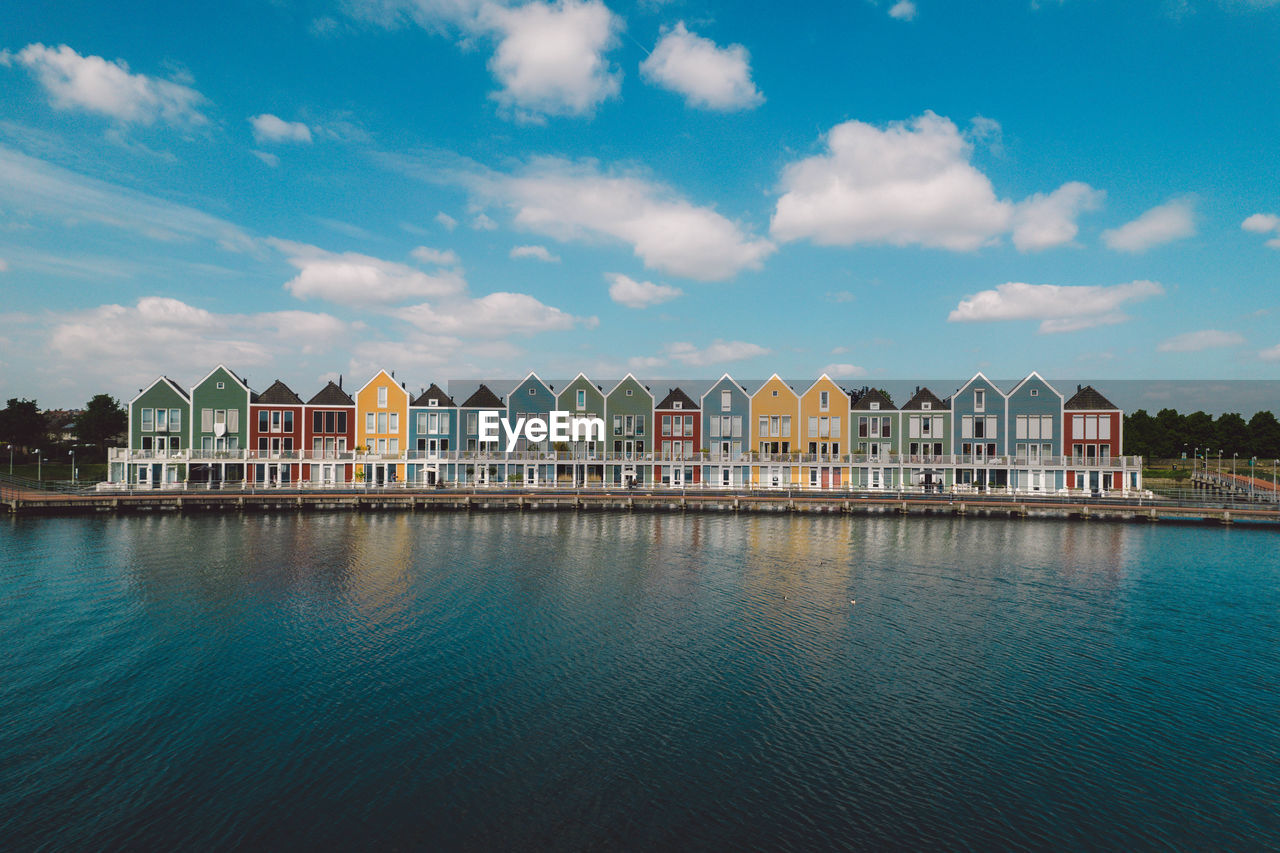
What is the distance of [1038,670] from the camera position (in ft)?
77.7

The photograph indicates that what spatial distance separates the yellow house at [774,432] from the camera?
75000mm

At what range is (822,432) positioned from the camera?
247 feet

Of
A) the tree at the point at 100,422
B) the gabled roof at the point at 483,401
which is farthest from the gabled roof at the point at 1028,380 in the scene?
the tree at the point at 100,422

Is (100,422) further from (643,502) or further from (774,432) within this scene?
(774,432)

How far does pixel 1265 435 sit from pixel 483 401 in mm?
130219

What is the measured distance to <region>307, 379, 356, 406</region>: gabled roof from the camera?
7425cm

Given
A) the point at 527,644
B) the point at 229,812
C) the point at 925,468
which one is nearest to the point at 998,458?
the point at 925,468

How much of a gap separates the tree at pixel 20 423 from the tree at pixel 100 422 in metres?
5.58

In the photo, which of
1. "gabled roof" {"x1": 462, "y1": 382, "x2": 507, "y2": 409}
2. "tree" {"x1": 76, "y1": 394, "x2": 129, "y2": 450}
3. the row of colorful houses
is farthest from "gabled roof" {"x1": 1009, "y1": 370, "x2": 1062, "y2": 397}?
"tree" {"x1": 76, "y1": 394, "x2": 129, "y2": 450}

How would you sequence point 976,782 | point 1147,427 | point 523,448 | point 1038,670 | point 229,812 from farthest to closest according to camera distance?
point 1147,427
point 523,448
point 1038,670
point 976,782
point 229,812

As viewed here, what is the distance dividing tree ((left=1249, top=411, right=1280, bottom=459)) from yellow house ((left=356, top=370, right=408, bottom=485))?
13640 centimetres

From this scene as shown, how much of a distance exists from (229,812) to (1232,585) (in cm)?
4666

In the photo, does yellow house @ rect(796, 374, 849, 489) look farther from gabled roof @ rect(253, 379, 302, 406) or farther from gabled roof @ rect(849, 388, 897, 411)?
gabled roof @ rect(253, 379, 302, 406)

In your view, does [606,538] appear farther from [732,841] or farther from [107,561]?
A: [732,841]
